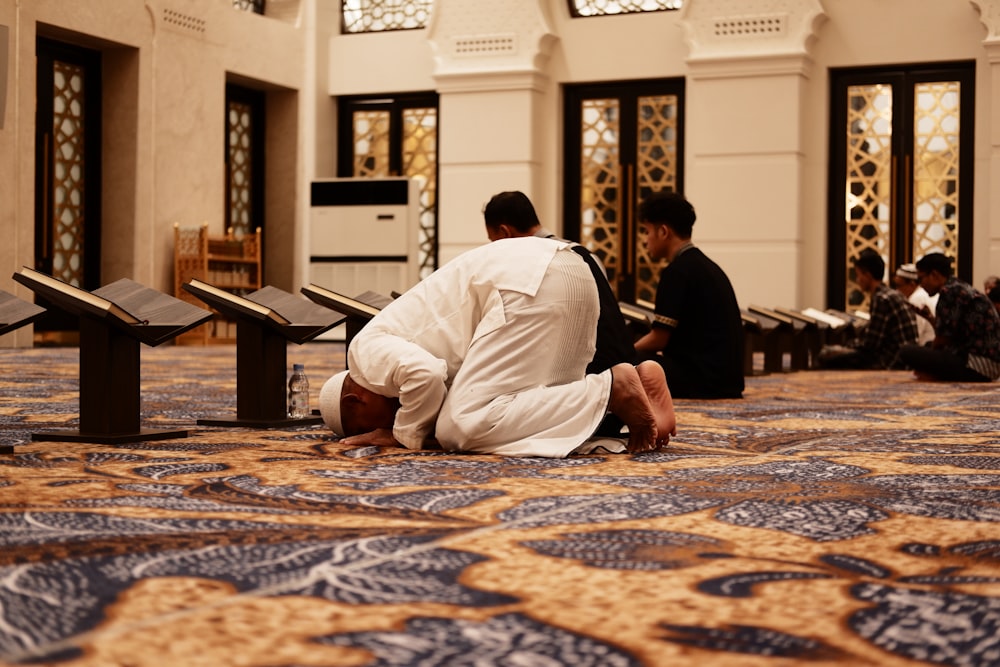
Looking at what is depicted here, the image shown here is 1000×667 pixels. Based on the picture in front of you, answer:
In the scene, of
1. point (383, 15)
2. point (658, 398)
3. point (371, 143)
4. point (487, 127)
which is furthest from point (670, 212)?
point (383, 15)

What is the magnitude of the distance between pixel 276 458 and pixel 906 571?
6.31 feet

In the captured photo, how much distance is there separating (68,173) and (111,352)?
8.49 m

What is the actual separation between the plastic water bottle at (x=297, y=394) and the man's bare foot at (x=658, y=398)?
143 centimetres

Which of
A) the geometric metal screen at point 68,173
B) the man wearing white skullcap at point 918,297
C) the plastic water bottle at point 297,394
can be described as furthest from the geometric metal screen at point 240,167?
the plastic water bottle at point 297,394

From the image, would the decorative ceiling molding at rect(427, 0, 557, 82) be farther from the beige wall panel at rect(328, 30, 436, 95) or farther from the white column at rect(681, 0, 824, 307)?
the white column at rect(681, 0, 824, 307)

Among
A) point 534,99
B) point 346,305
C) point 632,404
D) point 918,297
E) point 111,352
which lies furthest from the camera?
point 534,99

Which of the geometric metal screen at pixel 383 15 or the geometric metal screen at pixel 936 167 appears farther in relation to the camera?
the geometric metal screen at pixel 383 15

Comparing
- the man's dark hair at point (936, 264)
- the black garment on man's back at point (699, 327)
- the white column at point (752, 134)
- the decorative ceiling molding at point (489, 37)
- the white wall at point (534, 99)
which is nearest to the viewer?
the black garment on man's back at point (699, 327)

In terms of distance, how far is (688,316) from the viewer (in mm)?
6195

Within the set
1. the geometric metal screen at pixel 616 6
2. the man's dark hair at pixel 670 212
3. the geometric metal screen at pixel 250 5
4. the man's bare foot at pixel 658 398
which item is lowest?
the man's bare foot at pixel 658 398

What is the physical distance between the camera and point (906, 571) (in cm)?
205

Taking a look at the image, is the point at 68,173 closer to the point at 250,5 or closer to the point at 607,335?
the point at 250,5

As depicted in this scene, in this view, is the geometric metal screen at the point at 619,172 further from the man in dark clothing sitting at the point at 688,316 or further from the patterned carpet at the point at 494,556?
the patterned carpet at the point at 494,556

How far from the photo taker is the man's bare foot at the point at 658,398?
12.3ft
